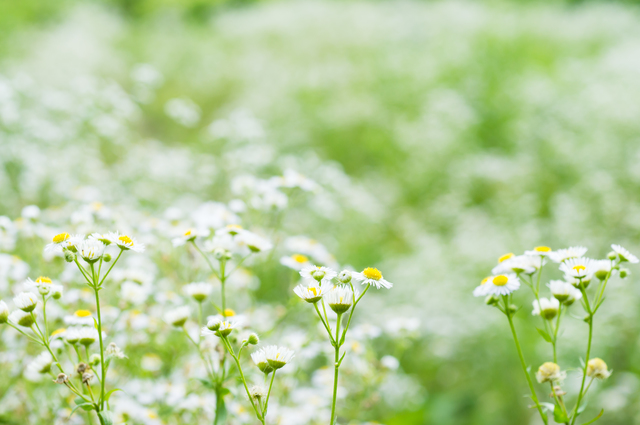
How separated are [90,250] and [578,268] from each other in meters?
0.97

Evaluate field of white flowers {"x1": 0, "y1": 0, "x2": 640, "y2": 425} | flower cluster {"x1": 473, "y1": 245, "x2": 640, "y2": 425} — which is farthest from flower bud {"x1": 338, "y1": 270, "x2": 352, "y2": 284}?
flower cluster {"x1": 473, "y1": 245, "x2": 640, "y2": 425}

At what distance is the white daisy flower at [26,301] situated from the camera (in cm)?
93

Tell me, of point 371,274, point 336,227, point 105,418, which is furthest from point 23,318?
point 336,227

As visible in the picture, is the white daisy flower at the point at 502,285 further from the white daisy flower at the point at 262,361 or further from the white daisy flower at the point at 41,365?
the white daisy flower at the point at 41,365

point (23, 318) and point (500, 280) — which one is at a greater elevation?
point (500, 280)

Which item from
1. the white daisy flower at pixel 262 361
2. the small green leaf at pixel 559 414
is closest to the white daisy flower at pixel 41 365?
the white daisy flower at pixel 262 361

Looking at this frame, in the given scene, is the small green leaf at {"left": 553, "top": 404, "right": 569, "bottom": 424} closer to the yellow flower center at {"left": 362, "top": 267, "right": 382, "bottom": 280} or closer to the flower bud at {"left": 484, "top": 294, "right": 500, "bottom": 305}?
the flower bud at {"left": 484, "top": 294, "right": 500, "bottom": 305}

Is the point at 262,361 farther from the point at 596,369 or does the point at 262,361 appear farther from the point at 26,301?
the point at 596,369

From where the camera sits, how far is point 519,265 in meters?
1.02

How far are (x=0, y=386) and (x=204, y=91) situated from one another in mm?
8156

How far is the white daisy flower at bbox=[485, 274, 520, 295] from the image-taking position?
3.22 ft

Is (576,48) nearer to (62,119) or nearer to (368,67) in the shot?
(368,67)

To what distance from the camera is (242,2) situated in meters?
15.7

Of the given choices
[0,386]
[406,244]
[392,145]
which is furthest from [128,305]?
[392,145]
